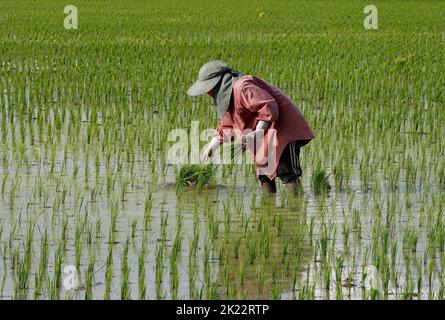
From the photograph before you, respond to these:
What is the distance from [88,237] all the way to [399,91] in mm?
5729

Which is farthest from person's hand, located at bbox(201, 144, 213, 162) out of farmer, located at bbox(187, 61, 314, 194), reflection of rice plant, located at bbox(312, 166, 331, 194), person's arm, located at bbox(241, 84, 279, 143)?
reflection of rice plant, located at bbox(312, 166, 331, 194)

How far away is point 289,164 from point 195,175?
604mm

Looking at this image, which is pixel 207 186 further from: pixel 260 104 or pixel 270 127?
pixel 260 104

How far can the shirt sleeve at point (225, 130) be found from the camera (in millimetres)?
6047

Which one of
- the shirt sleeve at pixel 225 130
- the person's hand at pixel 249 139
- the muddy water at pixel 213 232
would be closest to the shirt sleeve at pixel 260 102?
the person's hand at pixel 249 139

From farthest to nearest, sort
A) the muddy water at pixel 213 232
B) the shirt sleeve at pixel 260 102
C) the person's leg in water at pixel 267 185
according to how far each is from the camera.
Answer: the person's leg in water at pixel 267 185, the shirt sleeve at pixel 260 102, the muddy water at pixel 213 232

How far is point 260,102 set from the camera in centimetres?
577

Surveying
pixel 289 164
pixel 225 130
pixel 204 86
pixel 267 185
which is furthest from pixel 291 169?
pixel 204 86

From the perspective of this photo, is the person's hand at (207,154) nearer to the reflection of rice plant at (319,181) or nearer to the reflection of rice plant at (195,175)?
the reflection of rice plant at (195,175)

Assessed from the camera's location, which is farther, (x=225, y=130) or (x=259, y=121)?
(x=225, y=130)

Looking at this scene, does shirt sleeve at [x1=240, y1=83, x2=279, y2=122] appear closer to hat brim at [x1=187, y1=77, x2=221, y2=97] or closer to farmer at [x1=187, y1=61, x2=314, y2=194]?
farmer at [x1=187, y1=61, x2=314, y2=194]

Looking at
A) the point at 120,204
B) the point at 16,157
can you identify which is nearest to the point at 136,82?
the point at 16,157

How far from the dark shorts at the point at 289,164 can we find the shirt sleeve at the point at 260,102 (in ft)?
1.20
